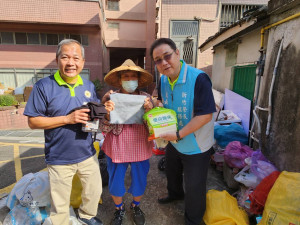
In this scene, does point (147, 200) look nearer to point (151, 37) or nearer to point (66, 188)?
point (66, 188)

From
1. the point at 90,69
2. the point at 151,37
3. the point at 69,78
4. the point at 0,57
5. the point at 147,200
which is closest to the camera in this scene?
the point at 69,78

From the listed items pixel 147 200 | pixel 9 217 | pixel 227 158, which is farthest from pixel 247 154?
pixel 9 217

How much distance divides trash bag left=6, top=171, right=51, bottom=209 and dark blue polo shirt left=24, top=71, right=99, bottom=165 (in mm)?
689

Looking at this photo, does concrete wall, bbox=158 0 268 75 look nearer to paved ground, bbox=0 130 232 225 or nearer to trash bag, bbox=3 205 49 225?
paved ground, bbox=0 130 232 225

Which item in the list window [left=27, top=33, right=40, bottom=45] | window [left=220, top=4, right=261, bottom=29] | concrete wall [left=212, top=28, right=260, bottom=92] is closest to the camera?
concrete wall [left=212, top=28, right=260, bottom=92]

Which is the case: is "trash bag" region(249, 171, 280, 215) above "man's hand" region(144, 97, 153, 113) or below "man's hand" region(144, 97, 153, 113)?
below

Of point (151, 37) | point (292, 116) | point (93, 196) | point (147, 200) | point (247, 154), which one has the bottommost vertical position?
point (147, 200)

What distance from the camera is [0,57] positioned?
36.4 ft

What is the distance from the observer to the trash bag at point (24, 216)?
208 cm

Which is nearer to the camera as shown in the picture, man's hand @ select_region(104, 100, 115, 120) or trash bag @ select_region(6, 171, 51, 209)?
man's hand @ select_region(104, 100, 115, 120)

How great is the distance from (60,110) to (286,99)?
280cm

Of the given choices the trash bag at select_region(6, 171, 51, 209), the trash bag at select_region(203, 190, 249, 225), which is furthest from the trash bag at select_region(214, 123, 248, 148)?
the trash bag at select_region(6, 171, 51, 209)

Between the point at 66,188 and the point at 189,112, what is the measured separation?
1545 millimetres

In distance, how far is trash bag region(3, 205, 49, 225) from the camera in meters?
2.08
